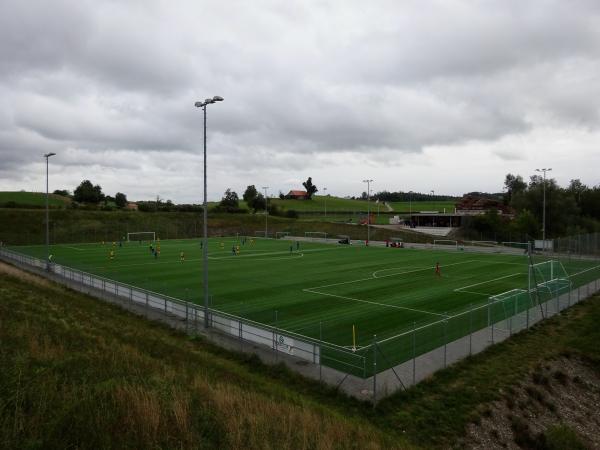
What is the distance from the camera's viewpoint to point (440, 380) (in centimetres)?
1617

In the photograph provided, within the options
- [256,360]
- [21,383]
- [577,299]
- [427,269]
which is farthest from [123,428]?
[427,269]

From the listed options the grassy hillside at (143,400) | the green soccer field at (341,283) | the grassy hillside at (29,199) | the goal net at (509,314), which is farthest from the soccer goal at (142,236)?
the goal net at (509,314)

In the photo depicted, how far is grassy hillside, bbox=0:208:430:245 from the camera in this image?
268 feet

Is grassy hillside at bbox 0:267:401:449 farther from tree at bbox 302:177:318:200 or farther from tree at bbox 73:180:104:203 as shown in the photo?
tree at bbox 302:177:318:200

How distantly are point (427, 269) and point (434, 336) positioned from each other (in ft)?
83.8

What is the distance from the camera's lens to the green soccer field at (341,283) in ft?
76.9

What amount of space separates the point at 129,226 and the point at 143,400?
91.5m

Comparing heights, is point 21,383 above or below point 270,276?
above

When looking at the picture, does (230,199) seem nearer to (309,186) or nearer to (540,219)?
(309,186)

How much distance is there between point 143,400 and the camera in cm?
847

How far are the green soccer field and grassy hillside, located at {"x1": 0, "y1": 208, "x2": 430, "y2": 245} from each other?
57.7ft

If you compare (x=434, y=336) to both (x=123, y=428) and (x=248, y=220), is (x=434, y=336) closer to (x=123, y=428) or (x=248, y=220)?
(x=123, y=428)

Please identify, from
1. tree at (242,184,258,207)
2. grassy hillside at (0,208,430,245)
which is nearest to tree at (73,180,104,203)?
grassy hillside at (0,208,430,245)

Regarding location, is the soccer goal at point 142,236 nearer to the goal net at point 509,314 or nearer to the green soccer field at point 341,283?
the green soccer field at point 341,283
